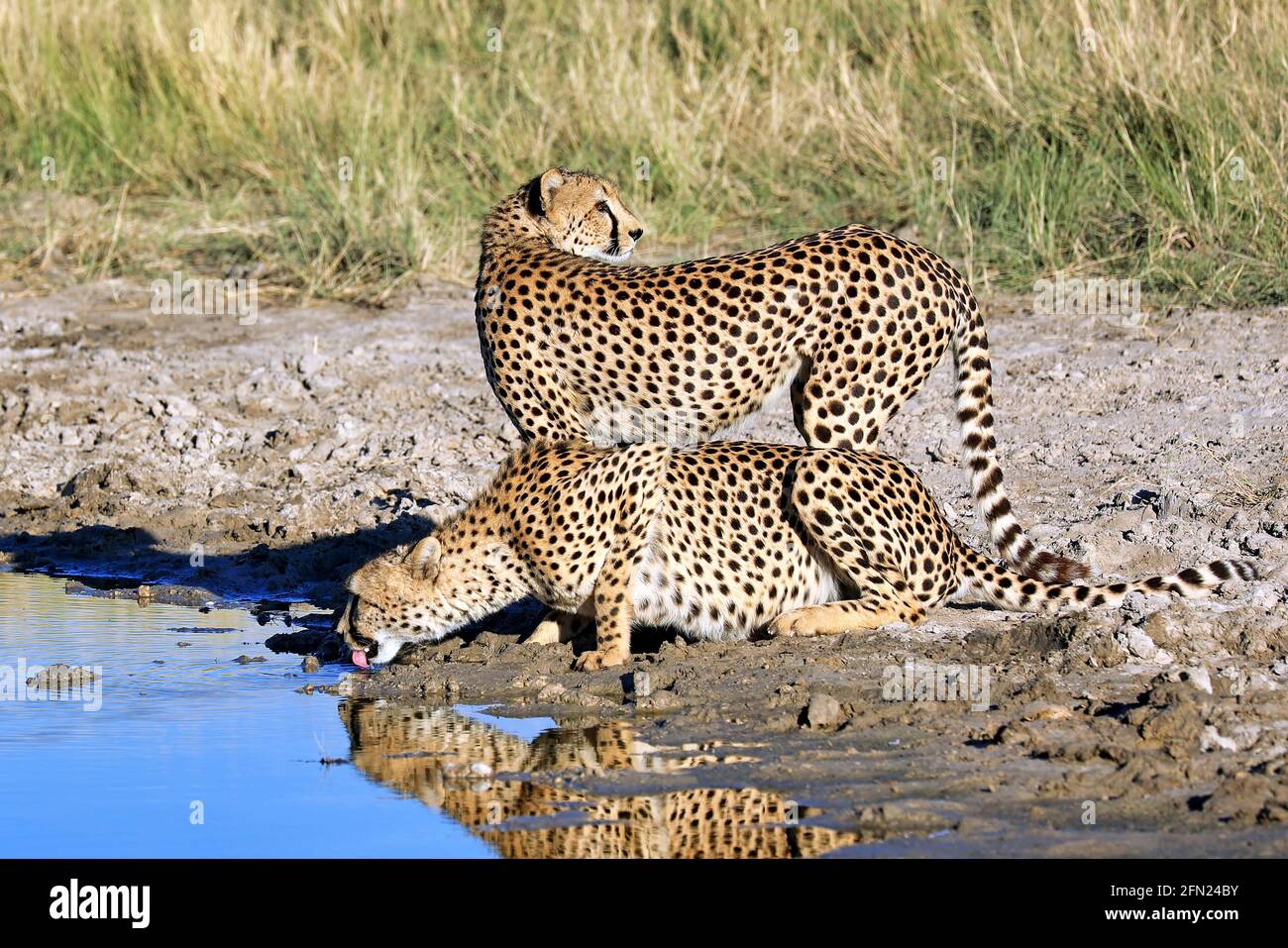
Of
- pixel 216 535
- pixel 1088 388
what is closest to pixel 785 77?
pixel 1088 388

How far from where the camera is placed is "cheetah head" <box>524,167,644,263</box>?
739cm

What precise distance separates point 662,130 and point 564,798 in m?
6.77

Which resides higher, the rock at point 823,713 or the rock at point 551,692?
the rock at point 823,713

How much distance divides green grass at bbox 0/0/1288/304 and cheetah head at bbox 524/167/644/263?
295 centimetres

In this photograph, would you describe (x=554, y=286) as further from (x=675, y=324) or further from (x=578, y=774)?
(x=578, y=774)

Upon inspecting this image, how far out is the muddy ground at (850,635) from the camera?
5.03 metres

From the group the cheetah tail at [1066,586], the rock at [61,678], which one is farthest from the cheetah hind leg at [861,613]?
the rock at [61,678]

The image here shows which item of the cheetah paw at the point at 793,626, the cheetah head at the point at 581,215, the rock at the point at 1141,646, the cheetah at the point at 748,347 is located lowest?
the cheetah paw at the point at 793,626

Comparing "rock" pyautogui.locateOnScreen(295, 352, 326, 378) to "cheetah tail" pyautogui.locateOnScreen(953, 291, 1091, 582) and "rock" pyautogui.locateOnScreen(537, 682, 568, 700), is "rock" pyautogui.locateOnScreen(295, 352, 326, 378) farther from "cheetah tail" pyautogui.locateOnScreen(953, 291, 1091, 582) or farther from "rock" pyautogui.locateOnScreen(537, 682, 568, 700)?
"rock" pyautogui.locateOnScreen(537, 682, 568, 700)

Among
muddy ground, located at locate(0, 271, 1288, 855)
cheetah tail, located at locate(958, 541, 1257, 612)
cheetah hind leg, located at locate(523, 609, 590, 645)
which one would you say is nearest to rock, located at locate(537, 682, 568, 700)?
muddy ground, located at locate(0, 271, 1288, 855)

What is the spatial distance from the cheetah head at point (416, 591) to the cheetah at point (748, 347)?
0.58 metres

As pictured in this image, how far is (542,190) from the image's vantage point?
7.38 meters

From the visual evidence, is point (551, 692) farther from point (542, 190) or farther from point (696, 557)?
point (542, 190)

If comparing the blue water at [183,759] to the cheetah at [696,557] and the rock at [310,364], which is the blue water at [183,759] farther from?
the rock at [310,364]
